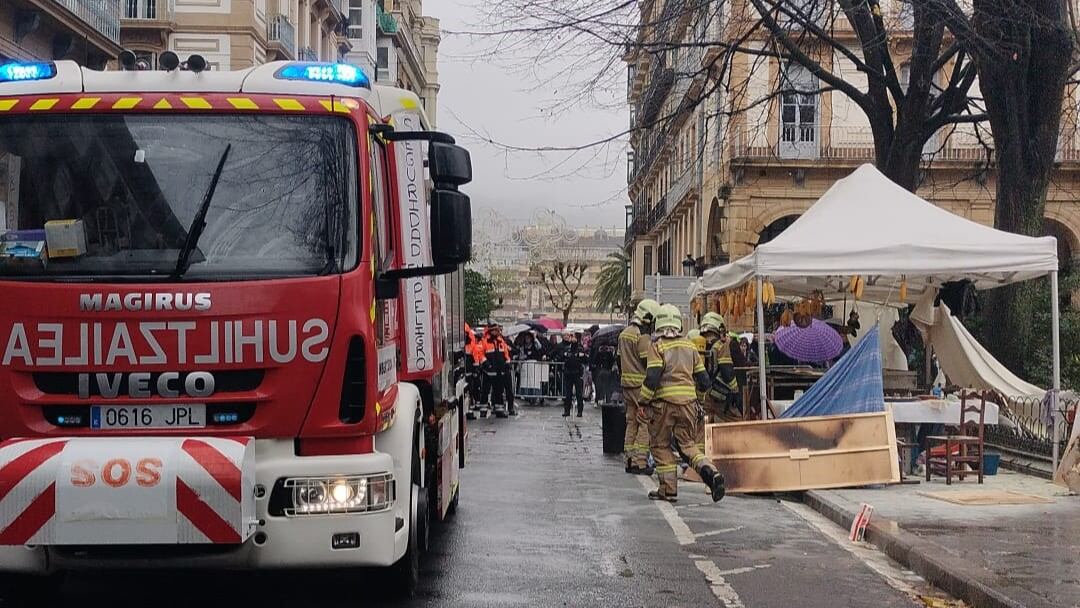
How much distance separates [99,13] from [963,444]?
19.3 m

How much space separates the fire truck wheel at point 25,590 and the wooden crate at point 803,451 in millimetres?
7496

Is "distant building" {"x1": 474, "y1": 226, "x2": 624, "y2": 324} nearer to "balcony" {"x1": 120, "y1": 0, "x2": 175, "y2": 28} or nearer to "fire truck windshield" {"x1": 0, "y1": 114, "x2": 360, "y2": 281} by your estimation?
"balcony" {"x1": 120, "y1": 0, "x2": 175, "y2": 28}

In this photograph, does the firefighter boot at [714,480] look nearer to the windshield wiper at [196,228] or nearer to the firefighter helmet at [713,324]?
the firefighter helmet at [713,324]

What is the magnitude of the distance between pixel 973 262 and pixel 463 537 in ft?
22.5

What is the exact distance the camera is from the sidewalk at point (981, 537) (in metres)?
8.24

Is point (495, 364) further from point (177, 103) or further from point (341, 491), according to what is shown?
point (341, 491)

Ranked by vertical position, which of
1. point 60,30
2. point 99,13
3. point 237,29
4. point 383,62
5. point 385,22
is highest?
point 385,22

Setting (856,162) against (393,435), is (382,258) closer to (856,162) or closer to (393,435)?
(393,435)

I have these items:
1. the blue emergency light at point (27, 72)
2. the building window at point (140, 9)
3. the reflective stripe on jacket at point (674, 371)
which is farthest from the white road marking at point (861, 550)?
the building window at point (140, 9)

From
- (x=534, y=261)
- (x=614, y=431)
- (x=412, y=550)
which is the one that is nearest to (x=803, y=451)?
(x=614, y=431)

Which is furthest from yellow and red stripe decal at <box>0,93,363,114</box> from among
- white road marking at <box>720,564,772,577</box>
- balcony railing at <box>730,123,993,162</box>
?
balcony railing at <box>730,123,993,162</box>

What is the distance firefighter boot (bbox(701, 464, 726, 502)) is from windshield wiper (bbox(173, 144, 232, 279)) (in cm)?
696

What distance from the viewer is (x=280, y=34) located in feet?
126

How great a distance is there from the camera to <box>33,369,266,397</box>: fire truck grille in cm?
633
